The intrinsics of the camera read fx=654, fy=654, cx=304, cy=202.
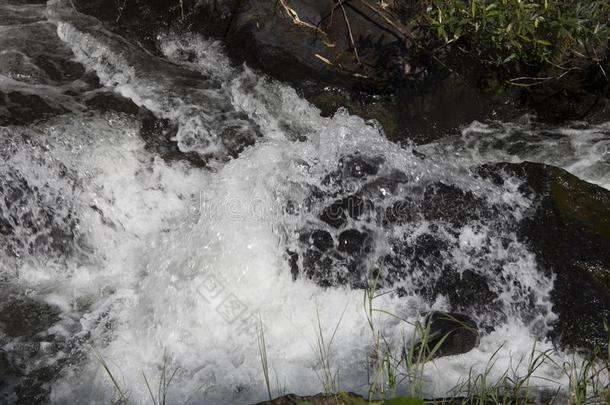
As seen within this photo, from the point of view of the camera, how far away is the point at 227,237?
3877 mm

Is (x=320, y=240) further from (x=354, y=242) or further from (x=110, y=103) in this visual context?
(x=110, y=103)

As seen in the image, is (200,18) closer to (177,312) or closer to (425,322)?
(177,312)

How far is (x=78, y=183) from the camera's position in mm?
4082

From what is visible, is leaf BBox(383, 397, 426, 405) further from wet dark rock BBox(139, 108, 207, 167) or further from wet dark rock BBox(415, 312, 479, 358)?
wet dark rock BBox(139, 108, 207, 167)

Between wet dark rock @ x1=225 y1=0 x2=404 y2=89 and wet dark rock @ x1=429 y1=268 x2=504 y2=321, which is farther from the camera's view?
wet dark rock @ x1=225 y1=0 x2=404 y2=89

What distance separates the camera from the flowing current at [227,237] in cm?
347

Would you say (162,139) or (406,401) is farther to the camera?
(162,139)

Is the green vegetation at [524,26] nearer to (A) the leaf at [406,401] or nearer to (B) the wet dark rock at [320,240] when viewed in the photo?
(B) the wet dark rock at [320,240]

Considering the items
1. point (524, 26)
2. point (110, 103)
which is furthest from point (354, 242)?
point (110, 103)

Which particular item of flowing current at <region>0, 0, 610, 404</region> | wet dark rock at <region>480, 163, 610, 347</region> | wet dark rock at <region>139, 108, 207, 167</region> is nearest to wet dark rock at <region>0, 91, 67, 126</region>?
flowing current at <region>0, 0, 610, 404</region>

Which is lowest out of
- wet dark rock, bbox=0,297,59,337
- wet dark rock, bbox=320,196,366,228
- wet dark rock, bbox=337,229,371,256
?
wet dark rock, bbox=0,297,59,337

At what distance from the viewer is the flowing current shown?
3473 mm

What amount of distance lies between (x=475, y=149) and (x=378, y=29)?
1.15 metres

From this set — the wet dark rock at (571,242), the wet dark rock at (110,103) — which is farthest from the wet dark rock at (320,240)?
the wet dark rock at (110,103)
